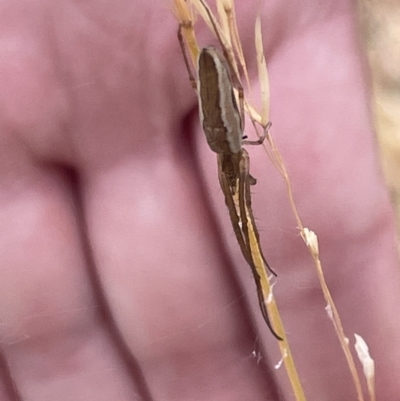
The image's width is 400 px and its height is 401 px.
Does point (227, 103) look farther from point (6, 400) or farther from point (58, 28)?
point (6, 400)

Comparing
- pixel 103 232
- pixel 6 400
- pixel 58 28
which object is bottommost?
pixel 6 400

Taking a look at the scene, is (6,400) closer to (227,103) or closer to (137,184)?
(137,184)

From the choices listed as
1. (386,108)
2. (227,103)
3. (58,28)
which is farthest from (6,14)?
(386,108)

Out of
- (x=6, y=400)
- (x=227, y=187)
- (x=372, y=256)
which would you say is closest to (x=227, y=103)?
(x=227, y=187)

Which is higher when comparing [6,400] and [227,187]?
[227,187]

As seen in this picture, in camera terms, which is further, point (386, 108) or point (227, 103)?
point (386, 108)

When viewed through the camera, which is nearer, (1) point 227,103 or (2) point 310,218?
(1) point 227,103
